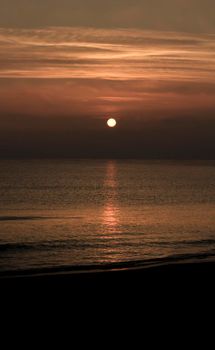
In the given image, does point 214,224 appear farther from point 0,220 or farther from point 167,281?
point 167,281

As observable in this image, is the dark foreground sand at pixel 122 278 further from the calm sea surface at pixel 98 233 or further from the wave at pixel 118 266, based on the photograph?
the calm sea surface at pixel 98 233

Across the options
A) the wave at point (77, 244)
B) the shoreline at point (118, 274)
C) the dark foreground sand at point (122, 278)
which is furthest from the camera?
the wave at point (77, 244)

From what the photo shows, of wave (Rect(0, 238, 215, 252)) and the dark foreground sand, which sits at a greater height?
wave (Rect(0, 238, 215, 252))

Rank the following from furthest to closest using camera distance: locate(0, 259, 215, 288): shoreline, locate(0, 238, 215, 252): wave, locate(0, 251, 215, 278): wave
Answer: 1. locate(0, 238, 215, 252): wave
2. locate(0, 251, 215, 278): wave
3. locate(0, 259, 215, 288): shoreline

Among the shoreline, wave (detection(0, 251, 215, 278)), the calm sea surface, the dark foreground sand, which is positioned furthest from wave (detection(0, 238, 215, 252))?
the dark foreground sand

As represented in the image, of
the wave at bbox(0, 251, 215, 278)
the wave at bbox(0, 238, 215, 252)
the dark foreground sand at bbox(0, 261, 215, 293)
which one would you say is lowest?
the dark foreground sand at bbox(0, 261, 215, 293)

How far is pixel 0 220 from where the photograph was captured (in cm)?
4850

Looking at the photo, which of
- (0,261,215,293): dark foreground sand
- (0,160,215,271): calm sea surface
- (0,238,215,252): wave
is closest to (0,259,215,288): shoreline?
(0,261,215,293): dark foreground sand

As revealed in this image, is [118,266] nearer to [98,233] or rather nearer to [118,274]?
[118,274]

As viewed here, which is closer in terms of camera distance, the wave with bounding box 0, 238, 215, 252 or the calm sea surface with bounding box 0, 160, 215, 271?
the calm sea surface with bounding box 0, 160, 215, 271

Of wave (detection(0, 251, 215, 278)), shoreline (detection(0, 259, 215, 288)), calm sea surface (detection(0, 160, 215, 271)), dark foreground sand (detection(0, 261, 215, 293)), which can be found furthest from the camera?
calm sea surface (detection(0, 160, 215, 271))

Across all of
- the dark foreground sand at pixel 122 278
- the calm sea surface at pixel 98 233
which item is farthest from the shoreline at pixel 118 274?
the calm sea surface at pixel 98 233

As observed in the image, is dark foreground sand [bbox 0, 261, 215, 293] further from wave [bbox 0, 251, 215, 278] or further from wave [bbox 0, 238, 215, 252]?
wave [bbox 0, 238, 215, 252]

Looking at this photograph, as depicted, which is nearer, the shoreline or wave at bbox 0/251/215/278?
the shoreline
